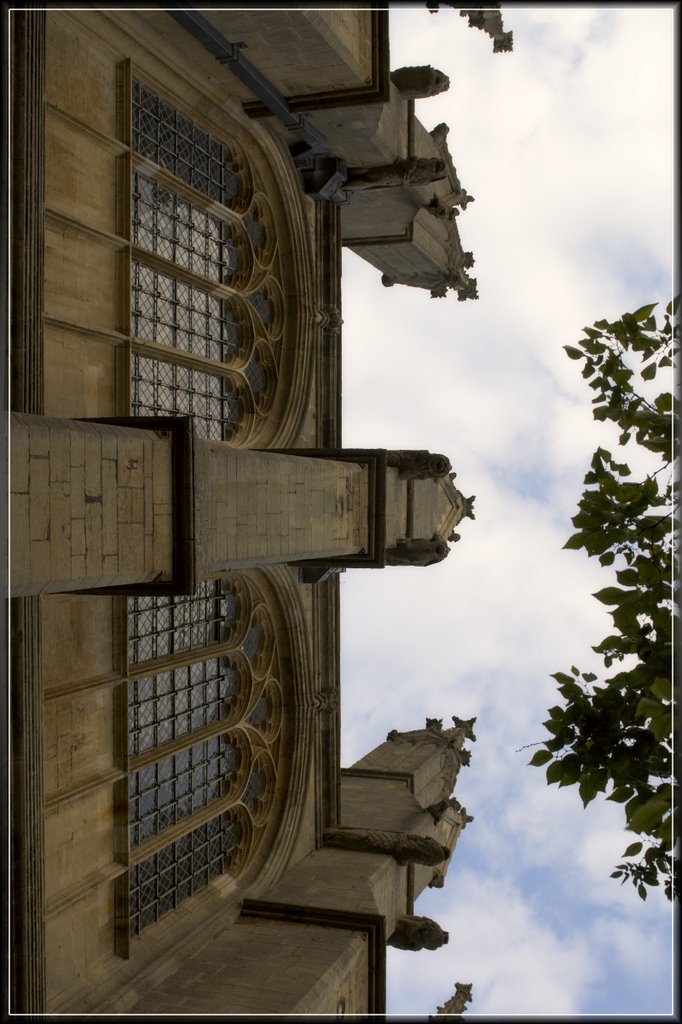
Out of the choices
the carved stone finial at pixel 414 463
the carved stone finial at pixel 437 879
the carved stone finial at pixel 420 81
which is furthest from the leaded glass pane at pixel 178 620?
the carved stone finial at pixel 420 81

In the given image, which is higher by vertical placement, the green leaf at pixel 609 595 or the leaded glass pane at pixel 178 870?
the green leaf at pixel 609 595

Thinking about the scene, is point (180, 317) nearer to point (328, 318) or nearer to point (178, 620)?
point (328, 318)

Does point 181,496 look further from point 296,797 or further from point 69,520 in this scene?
point 296,797

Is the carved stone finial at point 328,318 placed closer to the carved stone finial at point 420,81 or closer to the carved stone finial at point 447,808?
the carved stone finial at point 420,81

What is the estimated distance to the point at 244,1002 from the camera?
11.1 meters

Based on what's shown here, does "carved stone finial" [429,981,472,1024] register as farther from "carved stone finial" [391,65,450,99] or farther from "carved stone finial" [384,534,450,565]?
"carved stone finial" [391,65,450,99]

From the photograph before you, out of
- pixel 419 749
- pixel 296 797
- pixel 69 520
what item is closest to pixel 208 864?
pixel 296 797

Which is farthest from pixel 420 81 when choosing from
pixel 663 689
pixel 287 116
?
pixel 663 689

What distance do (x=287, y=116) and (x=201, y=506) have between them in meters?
7.80

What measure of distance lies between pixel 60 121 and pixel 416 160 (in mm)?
6433

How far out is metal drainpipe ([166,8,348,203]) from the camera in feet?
36.9

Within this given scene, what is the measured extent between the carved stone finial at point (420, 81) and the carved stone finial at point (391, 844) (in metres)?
12.7

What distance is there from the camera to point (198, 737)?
46.3 feet

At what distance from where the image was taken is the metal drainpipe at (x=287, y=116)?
1125cm
